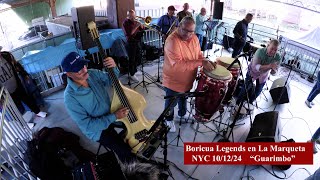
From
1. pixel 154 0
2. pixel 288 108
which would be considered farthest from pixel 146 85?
pixel 154 0

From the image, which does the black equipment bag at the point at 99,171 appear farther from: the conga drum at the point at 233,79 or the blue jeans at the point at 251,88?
the blue jeans at the point at 251,88

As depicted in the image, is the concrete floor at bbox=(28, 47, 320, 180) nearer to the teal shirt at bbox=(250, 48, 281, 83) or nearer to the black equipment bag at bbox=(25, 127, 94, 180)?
the black equipment bag at bbox=(25, 127, 94, 180)

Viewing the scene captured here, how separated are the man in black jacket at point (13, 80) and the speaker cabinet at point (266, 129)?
3.88 metres

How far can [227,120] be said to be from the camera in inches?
165

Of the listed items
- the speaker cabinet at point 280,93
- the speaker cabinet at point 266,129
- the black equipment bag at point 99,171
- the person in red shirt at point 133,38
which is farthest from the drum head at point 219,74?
the person in red shirt at point 133,38

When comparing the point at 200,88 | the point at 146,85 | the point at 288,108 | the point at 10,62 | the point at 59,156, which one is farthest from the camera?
the point at 146,85

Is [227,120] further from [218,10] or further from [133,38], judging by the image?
[218,10]

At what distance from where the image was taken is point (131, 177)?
187 centimetres

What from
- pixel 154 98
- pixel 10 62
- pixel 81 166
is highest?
pixel 10 62

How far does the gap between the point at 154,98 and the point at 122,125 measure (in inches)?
82.2

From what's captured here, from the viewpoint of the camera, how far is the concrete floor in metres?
3.16

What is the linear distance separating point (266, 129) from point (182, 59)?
64.8 inches

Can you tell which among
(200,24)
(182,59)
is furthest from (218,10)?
(182,59)

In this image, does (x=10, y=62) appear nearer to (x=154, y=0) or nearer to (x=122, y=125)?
(x=122, y=125)
